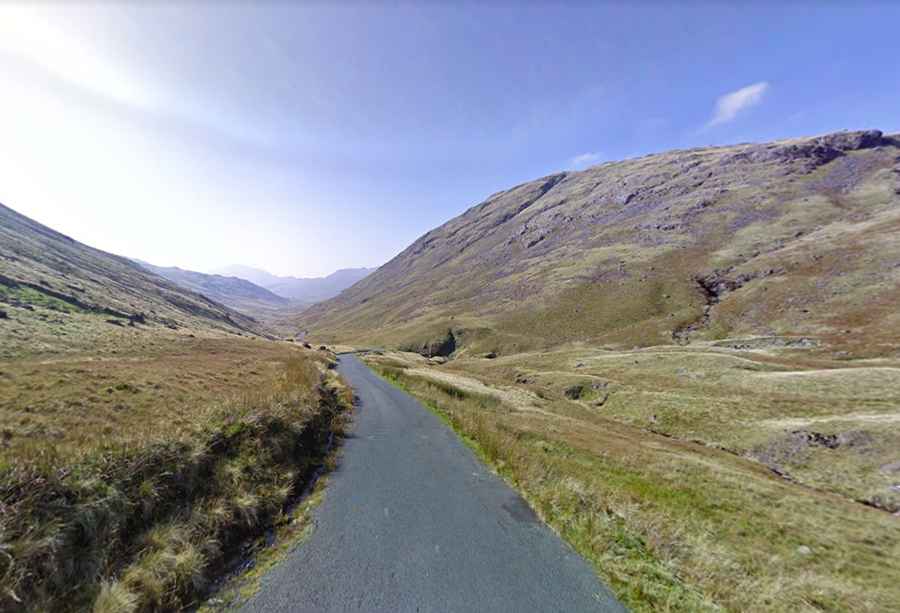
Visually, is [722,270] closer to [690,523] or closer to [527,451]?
[690,523]

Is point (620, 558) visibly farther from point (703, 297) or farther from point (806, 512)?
point (703, 297)

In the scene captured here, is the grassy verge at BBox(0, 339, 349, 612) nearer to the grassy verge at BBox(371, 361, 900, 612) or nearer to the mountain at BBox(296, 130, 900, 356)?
the grassy verge at BBox(371, 361, 900, 612)

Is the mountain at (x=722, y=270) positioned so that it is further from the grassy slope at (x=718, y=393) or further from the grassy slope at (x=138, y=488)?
the grassy slope at (x=138, y=488)

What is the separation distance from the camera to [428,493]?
10.7 m

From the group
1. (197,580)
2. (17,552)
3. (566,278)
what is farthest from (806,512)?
(566,278)

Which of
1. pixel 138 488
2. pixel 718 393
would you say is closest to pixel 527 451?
pixel 138 488

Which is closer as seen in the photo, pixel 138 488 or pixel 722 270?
pixel 138 488

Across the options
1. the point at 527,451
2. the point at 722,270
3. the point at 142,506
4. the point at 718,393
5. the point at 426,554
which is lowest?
the point at 142,506

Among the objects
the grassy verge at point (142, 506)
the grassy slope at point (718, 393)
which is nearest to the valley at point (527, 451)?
the grassy verge at point (142, 506)

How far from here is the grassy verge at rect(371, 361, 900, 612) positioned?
24.7ft

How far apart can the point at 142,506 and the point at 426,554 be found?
5740mm

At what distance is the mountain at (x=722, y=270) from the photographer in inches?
3019

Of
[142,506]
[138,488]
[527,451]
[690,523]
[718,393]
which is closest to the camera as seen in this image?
[142,506]

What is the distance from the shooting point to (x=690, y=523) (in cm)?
1366
